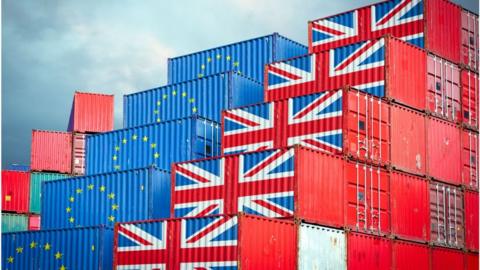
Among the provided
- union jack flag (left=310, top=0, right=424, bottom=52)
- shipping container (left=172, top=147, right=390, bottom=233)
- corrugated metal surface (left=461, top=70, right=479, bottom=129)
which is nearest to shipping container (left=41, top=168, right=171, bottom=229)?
shipping container (left=172, top=147, right=390, bottom=233)

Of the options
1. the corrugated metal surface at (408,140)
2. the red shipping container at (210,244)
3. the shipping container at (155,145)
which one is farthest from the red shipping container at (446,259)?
the shipping container at (155,145)

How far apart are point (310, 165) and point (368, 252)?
3.83 meters

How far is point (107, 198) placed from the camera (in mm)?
27953

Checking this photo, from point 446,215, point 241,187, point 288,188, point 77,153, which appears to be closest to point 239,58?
point 446,215

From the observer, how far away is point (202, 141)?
28.6m

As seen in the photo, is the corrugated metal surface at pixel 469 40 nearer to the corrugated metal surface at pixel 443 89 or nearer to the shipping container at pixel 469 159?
the corrugated metal surface at pixel 443 89

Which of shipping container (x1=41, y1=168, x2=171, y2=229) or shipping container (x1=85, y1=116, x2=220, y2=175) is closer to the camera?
shipping container (x1=41, y1=168, x2=171, y2=229)

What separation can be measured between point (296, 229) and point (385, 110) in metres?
6.29

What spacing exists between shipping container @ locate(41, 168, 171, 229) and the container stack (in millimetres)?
66

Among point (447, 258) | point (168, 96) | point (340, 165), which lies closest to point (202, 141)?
point (168, 96)

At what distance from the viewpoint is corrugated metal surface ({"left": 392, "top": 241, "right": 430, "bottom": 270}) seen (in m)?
24.3

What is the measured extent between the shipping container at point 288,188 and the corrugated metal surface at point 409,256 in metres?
0.86

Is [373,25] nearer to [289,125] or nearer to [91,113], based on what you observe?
[289,125]

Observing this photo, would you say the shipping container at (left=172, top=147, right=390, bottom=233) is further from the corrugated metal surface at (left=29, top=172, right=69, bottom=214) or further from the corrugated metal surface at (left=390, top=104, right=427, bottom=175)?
the corrugated metal surface at (left=29, top=172, right=69, bottom=214)
